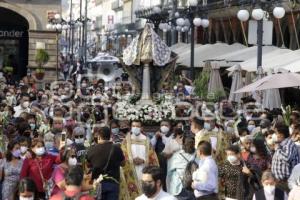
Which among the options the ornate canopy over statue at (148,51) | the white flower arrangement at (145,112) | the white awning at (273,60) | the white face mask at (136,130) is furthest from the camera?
the white awning at (273,60)

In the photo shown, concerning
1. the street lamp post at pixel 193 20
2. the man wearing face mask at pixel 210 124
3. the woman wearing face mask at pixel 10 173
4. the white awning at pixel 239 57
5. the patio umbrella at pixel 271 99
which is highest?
the street lamp post at pixel 193 20

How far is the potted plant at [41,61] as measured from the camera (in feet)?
140

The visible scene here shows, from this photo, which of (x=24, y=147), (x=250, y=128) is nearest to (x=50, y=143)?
(x=24, y=147)

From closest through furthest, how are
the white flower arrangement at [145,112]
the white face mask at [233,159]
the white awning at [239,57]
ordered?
the white face mask at [233,159], the white flower arrangement at [145,112], the white awning at [239,57]

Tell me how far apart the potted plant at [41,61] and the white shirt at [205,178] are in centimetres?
3217

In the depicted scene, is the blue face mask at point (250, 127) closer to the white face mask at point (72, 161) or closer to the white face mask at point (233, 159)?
the white face mask at point (233, 159)

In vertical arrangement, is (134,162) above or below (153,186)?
below

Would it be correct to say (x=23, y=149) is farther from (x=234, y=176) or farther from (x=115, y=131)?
(x=115, y=131)

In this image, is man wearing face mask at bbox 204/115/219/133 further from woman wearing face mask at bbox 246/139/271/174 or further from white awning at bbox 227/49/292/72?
white awning at bbox 227/49/292/72

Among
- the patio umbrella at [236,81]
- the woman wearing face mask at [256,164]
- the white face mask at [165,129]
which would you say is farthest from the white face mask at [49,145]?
the patio umbrella at [236,81]

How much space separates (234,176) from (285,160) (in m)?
0.68

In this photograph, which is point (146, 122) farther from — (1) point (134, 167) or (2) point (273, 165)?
(2) point (273, 165)

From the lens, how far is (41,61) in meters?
44.3

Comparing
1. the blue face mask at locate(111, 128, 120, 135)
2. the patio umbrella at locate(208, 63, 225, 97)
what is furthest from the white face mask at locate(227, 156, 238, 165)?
the patio umbrella at locate(208, 63, 225, 97)
